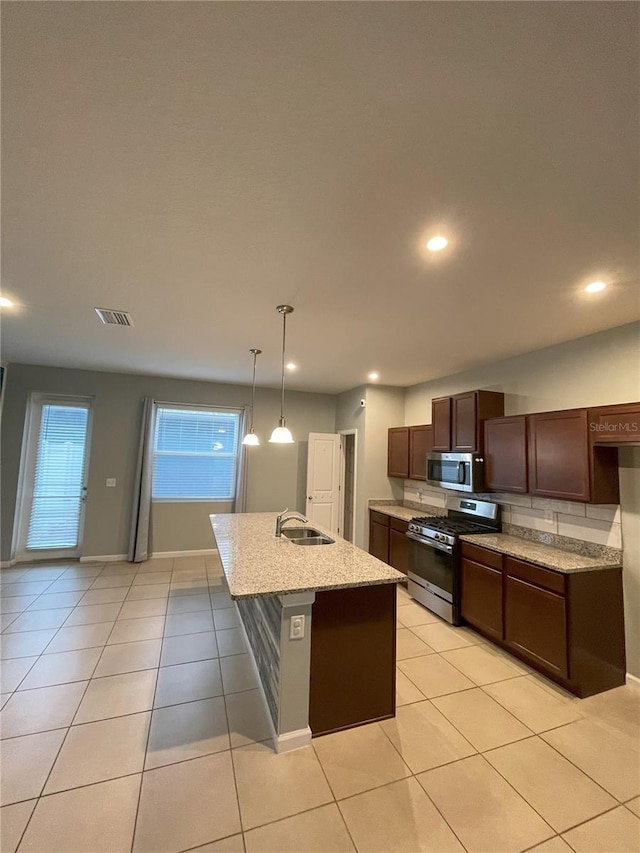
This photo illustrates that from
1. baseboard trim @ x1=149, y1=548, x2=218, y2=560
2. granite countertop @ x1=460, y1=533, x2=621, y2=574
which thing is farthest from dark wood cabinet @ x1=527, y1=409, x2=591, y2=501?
baseboard trim @ x1=149, y1=548, x2=218, y2=560

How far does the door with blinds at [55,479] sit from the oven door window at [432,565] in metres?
4.58

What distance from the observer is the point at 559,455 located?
2865mm

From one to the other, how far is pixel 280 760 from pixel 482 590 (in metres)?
2.11

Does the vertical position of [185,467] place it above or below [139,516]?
above

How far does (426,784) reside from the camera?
1.74 m

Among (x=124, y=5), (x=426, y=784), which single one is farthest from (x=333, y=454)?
(x=124, y=5)

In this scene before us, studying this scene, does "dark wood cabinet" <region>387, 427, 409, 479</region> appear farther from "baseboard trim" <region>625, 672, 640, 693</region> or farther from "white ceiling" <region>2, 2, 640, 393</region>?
"baseboard trim" <region>625, 672, 640, 693</region>

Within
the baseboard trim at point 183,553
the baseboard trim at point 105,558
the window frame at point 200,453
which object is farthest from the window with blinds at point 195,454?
the baseboard trim at point 105,558

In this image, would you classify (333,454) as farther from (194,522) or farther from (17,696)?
→ (17,696)

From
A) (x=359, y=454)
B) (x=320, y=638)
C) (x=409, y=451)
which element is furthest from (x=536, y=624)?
(x=359, y=454)

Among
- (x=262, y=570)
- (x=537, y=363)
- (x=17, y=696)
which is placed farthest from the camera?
(x=537, y=363)

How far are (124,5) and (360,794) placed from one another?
299 cm

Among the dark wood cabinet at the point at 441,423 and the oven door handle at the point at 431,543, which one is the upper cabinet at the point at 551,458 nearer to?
the dark wood cabinet at the point at 441,423

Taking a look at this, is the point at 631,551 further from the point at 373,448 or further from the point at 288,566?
the point at 373,448
